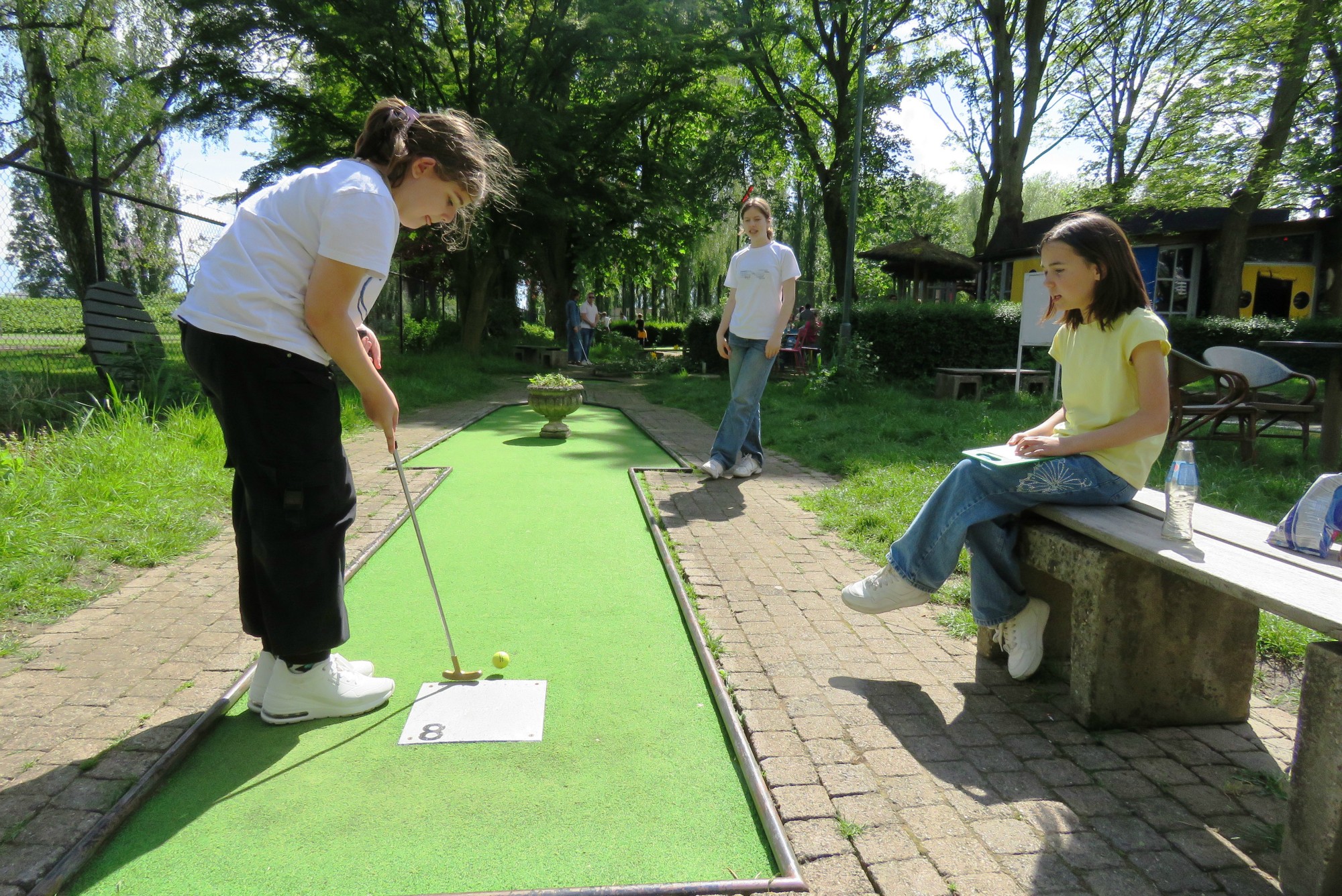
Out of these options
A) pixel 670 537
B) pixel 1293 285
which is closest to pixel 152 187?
pixel 670 537

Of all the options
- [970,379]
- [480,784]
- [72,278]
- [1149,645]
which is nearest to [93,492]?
[480,784]

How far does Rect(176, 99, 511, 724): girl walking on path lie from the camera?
85.6 inches

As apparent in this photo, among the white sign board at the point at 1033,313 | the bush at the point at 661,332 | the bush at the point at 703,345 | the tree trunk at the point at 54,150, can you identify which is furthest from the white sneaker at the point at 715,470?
the bush at the point at 661,332

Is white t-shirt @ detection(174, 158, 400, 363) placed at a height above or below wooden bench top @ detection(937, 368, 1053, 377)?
above

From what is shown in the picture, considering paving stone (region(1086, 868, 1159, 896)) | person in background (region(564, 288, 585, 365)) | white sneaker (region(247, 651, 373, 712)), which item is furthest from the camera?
person in background (region(564, 288, 585, 365))

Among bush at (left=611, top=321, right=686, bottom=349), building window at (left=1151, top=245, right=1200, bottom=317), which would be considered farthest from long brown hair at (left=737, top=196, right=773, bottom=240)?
bush at (left=611, top=321, right=686, bottom=349)

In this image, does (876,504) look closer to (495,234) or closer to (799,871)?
(799,871)

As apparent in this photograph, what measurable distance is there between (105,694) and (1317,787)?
3.22 m

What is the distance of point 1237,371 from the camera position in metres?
7.22

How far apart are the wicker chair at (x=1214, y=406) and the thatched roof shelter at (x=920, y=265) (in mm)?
16660

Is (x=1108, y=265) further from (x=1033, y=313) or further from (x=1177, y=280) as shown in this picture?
(x=1177, y=280)

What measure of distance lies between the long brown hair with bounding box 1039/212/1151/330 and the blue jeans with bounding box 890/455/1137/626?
0.49m

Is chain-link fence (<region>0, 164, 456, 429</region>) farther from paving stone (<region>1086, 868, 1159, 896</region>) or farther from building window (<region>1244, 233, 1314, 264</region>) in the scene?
building window (<region>1244, 233, 1314, 264</region>)

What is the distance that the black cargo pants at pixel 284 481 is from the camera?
7.29ft
